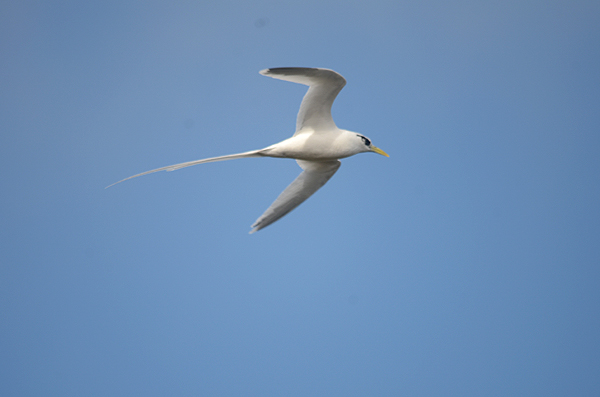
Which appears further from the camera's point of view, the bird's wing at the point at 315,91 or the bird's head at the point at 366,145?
the bird's head at the point at 366,145

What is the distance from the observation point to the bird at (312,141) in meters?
4.77

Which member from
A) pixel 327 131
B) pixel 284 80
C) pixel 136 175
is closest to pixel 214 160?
pixel 136 175

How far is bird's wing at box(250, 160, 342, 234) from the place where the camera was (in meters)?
5.85

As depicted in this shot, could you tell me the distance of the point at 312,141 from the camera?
5.26 m

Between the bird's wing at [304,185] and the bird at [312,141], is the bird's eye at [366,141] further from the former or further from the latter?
the bird's wing at [304,185]

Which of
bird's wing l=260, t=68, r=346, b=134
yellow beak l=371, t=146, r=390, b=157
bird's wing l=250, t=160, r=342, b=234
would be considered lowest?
bird's wing l=250, t=160, r=342, b=234

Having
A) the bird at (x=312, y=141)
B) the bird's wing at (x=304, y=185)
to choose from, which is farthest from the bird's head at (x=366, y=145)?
the bird's wing at (x=304, y=185)

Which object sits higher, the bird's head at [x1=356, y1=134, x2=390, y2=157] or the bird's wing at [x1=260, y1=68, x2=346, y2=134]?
the bird's wing at [x1=260, y1=68, x2=346, y2=134]

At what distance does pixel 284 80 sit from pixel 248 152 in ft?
3.12

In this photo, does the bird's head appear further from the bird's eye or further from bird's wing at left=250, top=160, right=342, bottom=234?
bird's wing at left=250, top=160, right=342, bottom=234

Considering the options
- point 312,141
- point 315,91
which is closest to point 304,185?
point 312,141

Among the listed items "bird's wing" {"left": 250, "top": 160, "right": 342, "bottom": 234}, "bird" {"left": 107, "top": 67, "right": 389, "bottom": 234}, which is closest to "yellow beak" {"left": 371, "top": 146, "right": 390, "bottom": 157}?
"bird" {"left": 107, "top": 67, "right": 389, "bottom": 234}

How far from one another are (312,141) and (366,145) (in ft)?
2.54

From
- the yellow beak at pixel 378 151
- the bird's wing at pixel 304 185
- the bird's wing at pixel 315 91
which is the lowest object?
the bird's wing at pixel 304 185
